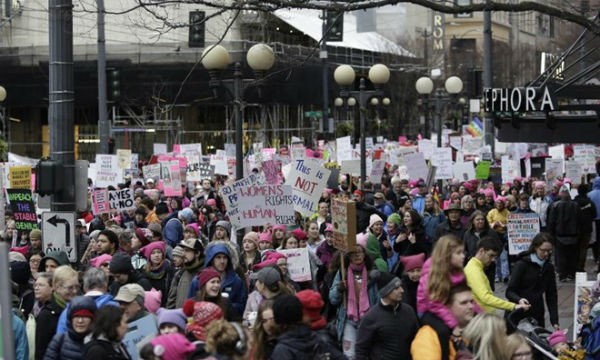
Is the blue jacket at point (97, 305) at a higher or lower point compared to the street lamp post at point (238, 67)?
lower

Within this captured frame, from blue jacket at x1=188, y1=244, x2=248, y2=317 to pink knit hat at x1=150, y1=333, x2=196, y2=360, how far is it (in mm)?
3344

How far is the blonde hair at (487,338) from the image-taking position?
7.50 meters

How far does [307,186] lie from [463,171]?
1365cm

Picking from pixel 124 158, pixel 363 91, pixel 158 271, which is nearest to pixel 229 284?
pixel 158 271

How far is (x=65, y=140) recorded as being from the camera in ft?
48.2

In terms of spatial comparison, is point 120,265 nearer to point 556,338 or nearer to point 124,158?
point 556,338

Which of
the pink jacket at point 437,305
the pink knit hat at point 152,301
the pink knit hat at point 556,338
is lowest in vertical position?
the pink knit hat at point 556,338

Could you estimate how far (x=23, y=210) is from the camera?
645 inches

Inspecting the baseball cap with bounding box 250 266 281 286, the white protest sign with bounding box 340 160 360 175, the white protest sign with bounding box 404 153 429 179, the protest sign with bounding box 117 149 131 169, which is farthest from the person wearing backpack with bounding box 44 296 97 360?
the protest sign with bounding box 117 149 131 169

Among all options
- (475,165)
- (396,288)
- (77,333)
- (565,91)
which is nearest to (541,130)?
(565,91)

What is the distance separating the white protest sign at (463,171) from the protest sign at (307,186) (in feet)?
43.5

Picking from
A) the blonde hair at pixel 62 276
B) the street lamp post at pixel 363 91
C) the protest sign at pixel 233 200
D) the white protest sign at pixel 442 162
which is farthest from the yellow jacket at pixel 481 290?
the white protest sign at pixel 442 162

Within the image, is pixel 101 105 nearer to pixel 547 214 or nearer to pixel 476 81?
pixel 476 81

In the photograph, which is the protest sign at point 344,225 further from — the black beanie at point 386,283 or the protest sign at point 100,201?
the protest sign at point 100,201
